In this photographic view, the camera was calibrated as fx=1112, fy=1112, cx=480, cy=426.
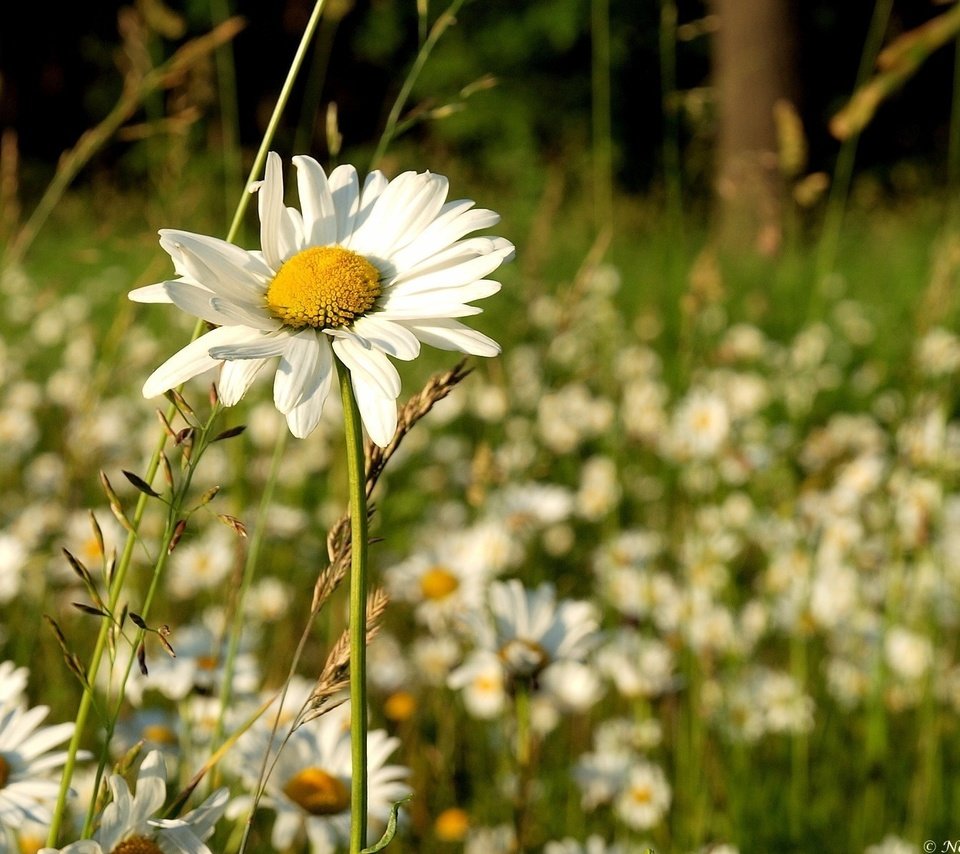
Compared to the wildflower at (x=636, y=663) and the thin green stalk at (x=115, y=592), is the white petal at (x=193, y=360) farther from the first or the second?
A: the wildflower at (x=636, y=663)

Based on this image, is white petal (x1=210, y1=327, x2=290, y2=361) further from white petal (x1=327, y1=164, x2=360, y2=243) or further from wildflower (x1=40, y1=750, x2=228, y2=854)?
wildflower (x1=40, y1=750, x2=228, y2=854)

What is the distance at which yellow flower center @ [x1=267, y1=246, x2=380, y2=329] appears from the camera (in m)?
0.63

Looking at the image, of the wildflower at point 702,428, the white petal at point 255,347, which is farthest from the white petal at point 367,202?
the wildflower at point 702,428

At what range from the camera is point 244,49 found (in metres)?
14.0

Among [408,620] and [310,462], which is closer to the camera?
[408,620]

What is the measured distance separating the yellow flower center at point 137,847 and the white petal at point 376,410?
26cm

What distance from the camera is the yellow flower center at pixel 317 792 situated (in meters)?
0.88

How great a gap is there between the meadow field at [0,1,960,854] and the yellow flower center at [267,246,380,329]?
0.06 m

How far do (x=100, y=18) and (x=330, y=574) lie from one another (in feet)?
52.4

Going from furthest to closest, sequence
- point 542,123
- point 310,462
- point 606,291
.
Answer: point 542,123, point 606,291, point 310,462

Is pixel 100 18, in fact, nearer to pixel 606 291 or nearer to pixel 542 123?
pixel 542 123

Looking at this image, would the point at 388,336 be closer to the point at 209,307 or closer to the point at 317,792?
the point at 209,307

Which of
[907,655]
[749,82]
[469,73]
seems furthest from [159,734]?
[469,73]

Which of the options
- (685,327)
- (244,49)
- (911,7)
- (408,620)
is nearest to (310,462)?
(408,620)
